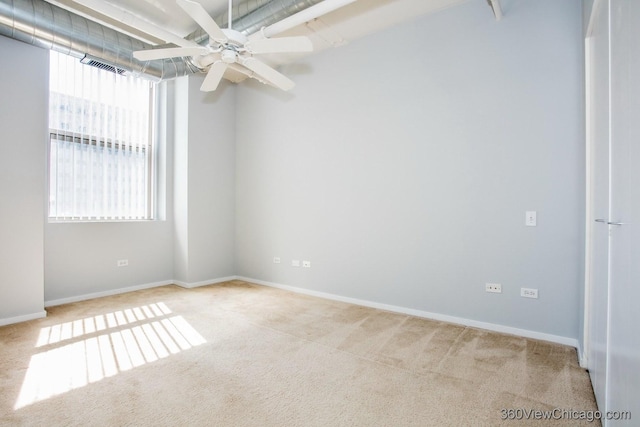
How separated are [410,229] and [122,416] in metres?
2.94

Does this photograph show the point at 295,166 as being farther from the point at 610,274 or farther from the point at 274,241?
the point at 610,274

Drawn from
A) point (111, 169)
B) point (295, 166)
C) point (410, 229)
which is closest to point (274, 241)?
point (295, 166)

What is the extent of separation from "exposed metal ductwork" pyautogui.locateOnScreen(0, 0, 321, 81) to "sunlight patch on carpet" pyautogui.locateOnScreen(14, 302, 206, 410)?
8.96 ft

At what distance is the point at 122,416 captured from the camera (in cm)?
180

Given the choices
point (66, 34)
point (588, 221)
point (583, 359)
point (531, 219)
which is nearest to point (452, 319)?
point (583, 359)

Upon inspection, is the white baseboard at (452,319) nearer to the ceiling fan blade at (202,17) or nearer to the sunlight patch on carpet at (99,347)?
the sunlight patch on carpet at (99,347)

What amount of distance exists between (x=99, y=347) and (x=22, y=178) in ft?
6.73

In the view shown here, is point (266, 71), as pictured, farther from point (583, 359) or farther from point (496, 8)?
point (583, 359)

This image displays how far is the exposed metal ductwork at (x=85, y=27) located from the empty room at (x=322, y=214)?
0.8 inches

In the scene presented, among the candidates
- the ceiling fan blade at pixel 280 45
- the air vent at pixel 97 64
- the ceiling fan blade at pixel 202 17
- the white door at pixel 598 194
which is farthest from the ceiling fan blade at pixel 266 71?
the white door at pixel 598 194

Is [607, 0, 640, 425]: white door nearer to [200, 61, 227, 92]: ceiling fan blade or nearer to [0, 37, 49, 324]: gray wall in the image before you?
[200, 61, 227, 92]: ceiling fan blade

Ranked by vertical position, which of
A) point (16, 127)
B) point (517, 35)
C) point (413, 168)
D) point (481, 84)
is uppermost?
point (517, 35)

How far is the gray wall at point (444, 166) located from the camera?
2.83 meters

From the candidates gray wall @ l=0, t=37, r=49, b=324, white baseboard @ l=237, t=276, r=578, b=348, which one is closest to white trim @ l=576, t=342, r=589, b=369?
white baseboard @ l=237, t=276, r=578, b=348
